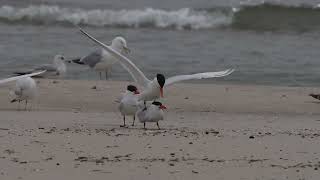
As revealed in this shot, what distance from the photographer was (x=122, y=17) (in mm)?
25750

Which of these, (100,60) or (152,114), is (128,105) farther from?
(100,60)

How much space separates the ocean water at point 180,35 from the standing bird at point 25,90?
400cm

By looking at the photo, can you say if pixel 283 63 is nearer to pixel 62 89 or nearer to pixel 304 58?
pixel 304 58

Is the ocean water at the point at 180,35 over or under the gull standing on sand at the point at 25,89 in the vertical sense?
over

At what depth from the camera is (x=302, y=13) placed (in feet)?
85.0

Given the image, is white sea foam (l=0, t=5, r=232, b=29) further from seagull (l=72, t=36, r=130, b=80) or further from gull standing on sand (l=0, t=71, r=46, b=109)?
gull standing on sand (l=0, t=71, r=46, b=109)

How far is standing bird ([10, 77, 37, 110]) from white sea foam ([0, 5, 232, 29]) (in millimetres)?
13057

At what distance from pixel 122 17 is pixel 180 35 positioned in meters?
3.66

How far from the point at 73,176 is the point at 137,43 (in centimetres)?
1375

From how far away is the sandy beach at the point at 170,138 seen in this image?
7078mm

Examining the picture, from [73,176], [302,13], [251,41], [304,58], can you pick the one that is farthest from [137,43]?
[73,176]

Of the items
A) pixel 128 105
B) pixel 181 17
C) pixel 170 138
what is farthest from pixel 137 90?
pixel 181 17

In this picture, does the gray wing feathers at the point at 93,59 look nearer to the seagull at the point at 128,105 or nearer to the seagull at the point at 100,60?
the seagull at the point at 100,60

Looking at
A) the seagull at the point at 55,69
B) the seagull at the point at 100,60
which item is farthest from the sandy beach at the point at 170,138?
the seagull at the point at 100,60
